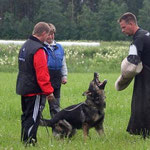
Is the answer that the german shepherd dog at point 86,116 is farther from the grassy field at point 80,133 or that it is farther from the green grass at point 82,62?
the green grass at point 82,62

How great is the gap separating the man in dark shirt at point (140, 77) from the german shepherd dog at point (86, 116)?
1.85 ft

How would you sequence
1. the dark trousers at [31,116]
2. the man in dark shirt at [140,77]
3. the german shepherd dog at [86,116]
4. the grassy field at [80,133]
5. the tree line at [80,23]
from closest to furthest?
the grassy field at [80,133] < the dark trousers at [31,116] < the man in dark shirt at [140,77] < the german shepherd dog at [86,116] < the tree line at [80,23]

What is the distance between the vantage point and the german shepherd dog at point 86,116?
7.43m

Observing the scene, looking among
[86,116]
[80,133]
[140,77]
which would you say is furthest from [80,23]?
[140,77]

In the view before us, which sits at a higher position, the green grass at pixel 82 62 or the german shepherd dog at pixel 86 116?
the german shepherd dog at pixel 86 116

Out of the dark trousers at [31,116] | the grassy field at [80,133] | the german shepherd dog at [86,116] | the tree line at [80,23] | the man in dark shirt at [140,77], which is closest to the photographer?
the grassy field at [80,133]

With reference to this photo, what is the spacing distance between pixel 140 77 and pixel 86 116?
3.72 feet

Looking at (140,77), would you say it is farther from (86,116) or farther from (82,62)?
(82,62)

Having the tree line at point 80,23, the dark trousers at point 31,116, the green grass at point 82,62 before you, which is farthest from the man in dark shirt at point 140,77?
the tree line at point 80,23

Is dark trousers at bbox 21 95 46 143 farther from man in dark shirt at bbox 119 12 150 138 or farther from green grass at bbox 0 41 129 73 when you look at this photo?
green grass at bbox 0 41 129 73

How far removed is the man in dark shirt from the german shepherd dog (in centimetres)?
56

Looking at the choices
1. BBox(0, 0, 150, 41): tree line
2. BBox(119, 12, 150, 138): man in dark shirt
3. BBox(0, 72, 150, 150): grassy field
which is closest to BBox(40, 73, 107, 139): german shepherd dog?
BBox(0, 72, 150, 150): grassy field

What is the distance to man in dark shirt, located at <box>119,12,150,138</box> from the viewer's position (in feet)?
22.7

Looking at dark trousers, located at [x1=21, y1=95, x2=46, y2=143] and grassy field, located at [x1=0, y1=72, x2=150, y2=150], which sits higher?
dark trousers, located at [x1=21, y1=95, x2=46, y2=143]
